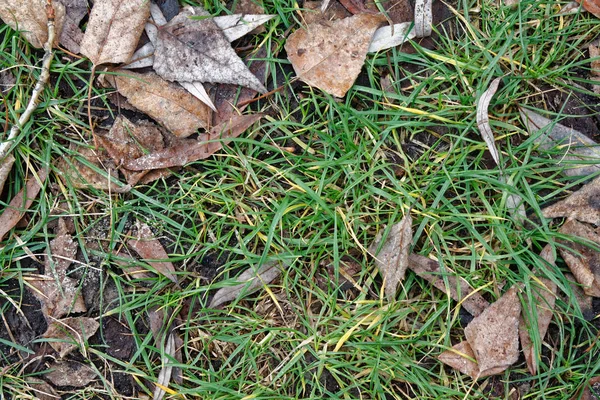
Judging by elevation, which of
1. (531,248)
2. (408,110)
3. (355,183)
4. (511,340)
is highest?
(408,110)

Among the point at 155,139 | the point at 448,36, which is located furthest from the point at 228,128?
the point at 448,36

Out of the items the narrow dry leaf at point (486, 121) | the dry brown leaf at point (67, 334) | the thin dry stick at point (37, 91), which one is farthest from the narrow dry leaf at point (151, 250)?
the narrow dry leaf at point (486, 121)

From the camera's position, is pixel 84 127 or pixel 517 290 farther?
pixel 84 127

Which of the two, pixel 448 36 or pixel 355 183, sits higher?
pixel 448 36

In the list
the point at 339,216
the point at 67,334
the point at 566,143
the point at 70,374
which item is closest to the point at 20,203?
the point at 67,334

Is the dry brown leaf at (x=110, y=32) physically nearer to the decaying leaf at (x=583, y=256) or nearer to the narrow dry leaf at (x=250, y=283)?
the narrow dry leaf at (x=250, y=283)

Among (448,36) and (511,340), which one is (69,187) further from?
(511,340)

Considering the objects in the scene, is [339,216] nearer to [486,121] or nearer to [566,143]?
[486,121]
